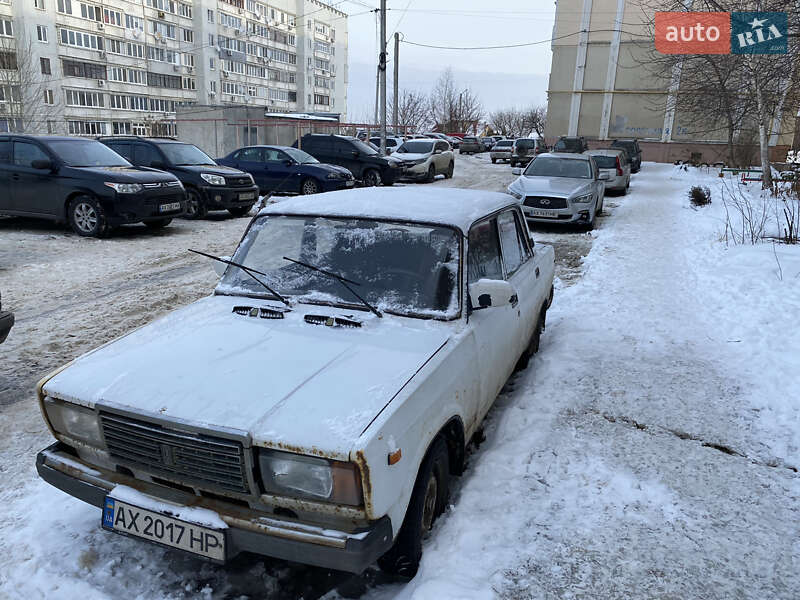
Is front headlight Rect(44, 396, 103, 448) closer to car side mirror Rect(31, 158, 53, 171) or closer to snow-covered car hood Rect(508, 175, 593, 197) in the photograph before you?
car side mirror Rect(31, 158, 53, 171)

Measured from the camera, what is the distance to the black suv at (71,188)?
9.73 m

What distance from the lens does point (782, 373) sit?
4.77m

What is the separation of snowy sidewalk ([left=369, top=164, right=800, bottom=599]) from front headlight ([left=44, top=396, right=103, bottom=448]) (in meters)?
1.43

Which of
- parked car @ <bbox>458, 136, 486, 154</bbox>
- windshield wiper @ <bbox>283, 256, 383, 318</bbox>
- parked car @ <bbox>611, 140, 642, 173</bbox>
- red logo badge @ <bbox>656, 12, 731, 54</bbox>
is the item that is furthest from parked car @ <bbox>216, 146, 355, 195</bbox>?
parked car @ <bbox>458, 136, 486, 154</bbox>

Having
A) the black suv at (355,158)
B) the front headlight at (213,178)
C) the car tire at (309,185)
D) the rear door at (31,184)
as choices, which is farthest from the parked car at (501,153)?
the rear door at (31,184)

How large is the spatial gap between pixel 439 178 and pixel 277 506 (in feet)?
70.2

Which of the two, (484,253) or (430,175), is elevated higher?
(484,253)

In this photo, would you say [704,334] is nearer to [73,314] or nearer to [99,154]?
[73,314]

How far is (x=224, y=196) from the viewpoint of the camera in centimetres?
1244

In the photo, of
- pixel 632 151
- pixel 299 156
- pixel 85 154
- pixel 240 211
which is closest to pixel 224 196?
pixel 240 211

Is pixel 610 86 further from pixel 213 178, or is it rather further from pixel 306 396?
pixel 306 396

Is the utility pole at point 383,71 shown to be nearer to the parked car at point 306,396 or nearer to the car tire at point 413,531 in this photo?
the parked car at point 306,396

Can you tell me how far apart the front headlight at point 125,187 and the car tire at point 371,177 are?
995 centimetres

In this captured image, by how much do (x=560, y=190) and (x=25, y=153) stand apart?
32.8ft
